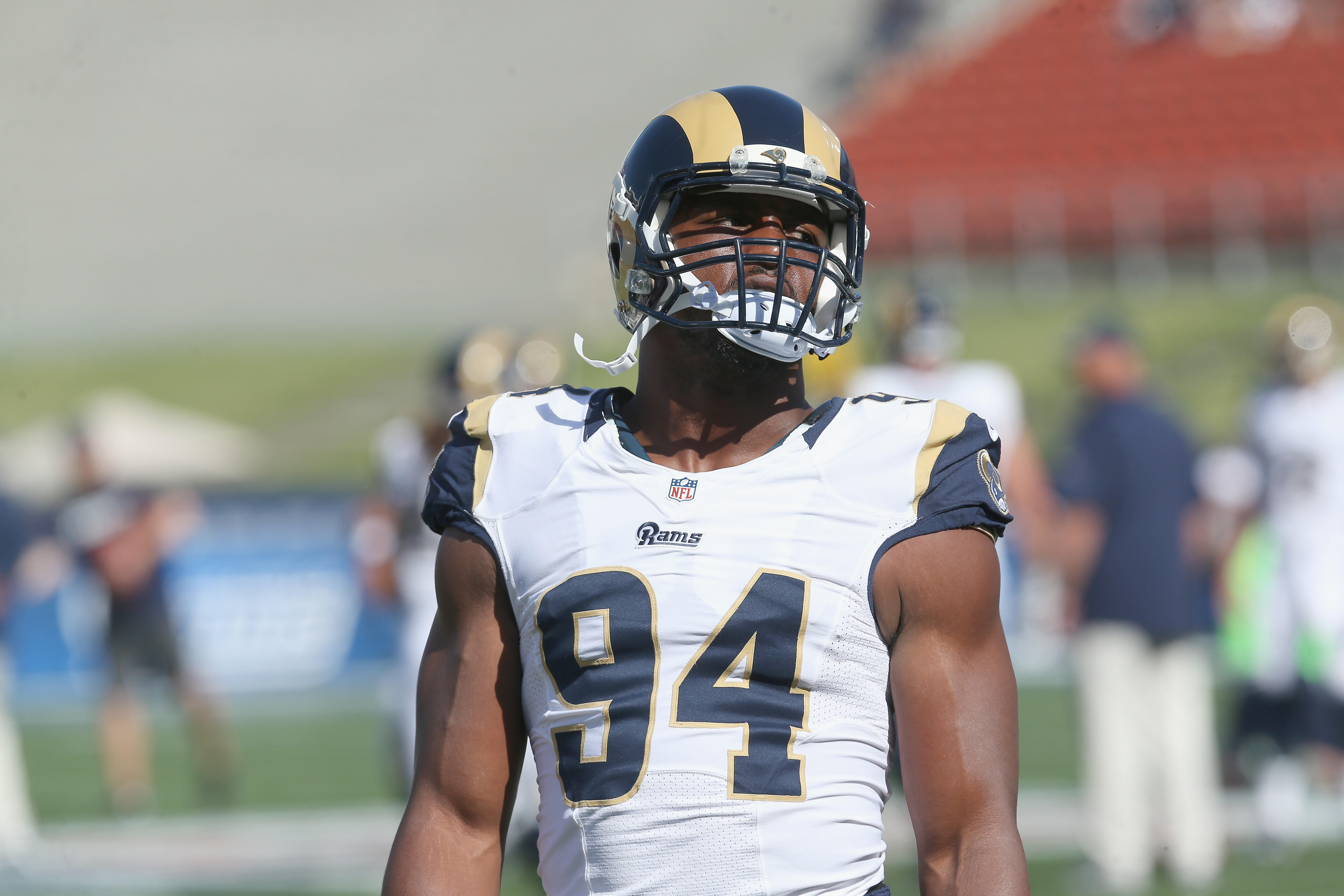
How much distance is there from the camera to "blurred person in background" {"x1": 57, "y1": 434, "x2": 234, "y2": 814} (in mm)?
9117

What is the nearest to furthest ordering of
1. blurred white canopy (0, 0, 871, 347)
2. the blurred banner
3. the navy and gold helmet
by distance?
the navy and gold helmet → the blurred banner → blurred white canopy (0, 0, 871, 347)

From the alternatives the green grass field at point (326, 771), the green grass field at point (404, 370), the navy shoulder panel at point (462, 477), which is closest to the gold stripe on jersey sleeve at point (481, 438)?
the navy shoulder panel at point (462, 477)

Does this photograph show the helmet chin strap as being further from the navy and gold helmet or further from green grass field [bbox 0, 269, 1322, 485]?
green grass field [bbox 0, 269, 1322, 485]

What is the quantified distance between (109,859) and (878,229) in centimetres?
1377

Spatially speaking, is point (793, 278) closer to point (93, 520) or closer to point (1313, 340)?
point (1313, 340)

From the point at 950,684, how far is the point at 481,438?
25.5 inches

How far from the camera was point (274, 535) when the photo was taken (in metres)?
13.4

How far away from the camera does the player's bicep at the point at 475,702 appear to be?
2109mm

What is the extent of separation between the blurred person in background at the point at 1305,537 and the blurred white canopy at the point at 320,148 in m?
17.1

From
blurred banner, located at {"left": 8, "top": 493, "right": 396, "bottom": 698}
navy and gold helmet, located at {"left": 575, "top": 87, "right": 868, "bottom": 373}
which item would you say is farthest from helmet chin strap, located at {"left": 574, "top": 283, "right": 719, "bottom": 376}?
blurred banner, located at {"left": 8, "top": 493, "right": 396, "bottom": 698}

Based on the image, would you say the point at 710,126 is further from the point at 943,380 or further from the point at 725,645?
the point at 943,380

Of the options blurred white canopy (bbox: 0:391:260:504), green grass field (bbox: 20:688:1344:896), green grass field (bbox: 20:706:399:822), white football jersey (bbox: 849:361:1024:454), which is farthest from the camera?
blurred white canopy (bbox: 0:391:260:504)

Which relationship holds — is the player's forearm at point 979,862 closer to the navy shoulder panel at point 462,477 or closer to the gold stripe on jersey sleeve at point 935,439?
the gold stripe on jersey sleeve at point 935,439

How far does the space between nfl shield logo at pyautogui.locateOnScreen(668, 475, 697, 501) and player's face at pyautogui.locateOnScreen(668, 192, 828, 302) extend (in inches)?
9.0
